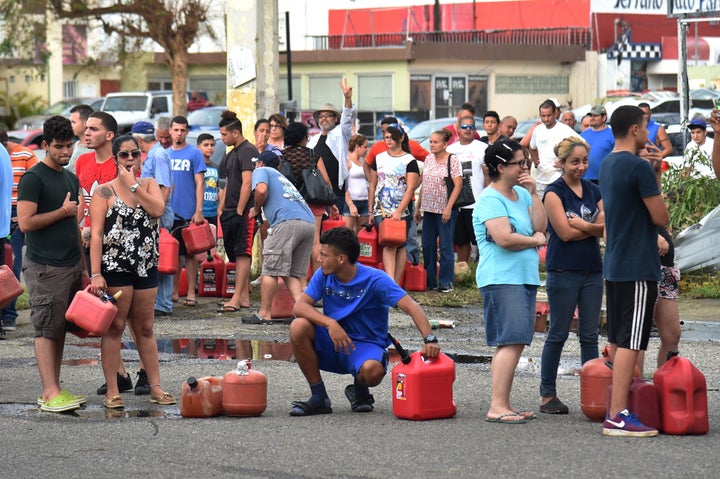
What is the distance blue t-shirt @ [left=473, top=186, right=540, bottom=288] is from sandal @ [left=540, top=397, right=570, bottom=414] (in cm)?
77

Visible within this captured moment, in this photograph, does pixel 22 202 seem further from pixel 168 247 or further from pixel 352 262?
pixel 168 247

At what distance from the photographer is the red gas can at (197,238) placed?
495 inches

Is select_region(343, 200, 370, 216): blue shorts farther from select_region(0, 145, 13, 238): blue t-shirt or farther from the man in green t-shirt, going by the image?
the man in green t-shirt

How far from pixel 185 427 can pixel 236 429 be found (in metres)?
0.31

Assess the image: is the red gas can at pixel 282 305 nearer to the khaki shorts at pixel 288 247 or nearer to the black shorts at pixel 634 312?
the khaki shorts at pixel 288 247

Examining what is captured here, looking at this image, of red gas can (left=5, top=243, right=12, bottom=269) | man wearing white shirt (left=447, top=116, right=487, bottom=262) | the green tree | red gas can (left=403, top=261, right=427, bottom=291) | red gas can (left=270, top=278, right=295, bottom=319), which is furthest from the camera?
the green tree

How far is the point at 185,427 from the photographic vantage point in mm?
7430

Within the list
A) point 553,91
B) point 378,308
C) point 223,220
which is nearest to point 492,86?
point 553,91

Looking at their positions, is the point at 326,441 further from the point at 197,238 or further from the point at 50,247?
the point at 197,238

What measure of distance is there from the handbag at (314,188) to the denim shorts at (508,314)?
5015mm

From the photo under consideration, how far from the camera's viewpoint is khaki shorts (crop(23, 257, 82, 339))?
807 cm

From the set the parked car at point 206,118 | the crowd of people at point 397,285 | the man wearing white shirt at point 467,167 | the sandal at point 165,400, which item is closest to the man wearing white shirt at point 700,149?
the man wearing white shirt at point 467,167

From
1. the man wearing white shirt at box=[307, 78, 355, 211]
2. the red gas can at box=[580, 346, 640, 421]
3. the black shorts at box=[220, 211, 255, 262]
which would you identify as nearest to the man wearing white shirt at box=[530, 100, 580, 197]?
the man wearing white shirt at box=[307, 78, 355, 211]

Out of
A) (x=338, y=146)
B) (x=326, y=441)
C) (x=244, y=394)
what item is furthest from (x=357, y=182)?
(x=326, y=441)
